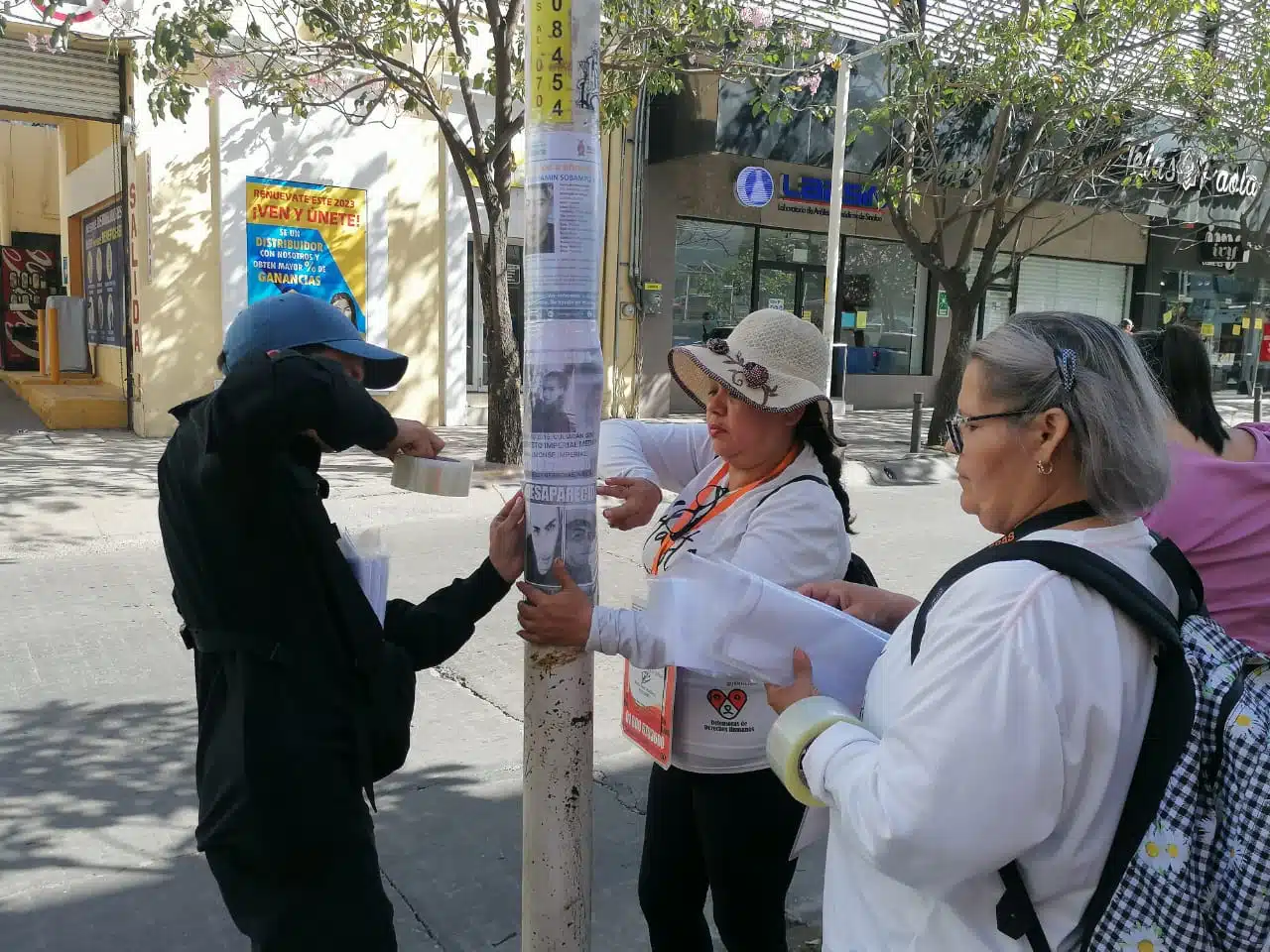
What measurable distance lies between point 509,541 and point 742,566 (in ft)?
1.73

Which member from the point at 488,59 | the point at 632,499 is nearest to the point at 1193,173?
the point at 488,59

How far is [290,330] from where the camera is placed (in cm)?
207

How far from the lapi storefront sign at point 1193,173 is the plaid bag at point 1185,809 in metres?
17.3

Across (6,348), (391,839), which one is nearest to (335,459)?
(391,839)

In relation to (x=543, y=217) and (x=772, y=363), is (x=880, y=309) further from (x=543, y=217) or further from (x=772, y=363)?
(x=543, y=217)

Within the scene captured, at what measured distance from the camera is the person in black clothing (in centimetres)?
192

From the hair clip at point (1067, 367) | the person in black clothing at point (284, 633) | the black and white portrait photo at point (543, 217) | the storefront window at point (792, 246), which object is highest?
the storefront window at point (792, 246)

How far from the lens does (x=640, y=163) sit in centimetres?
1530

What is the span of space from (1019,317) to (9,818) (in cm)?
386

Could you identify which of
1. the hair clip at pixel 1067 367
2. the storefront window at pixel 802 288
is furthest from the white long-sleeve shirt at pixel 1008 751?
the storefront window at pixel 802 288

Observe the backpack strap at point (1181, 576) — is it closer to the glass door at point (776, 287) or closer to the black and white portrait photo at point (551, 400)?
the black and white portrait photo at point (551, 400)

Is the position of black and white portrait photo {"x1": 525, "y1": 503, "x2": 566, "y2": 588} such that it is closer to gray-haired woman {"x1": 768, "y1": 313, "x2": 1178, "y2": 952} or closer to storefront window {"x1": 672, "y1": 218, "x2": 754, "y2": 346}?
gray-haired woman {"x1": 768, "y1": 313, "x2": 1178, "y2": 952}

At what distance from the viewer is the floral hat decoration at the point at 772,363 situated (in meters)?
2.39

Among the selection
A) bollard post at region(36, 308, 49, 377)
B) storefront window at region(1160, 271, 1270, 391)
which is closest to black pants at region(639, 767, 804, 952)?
bollard post at region(36, 308, 49, 377)
